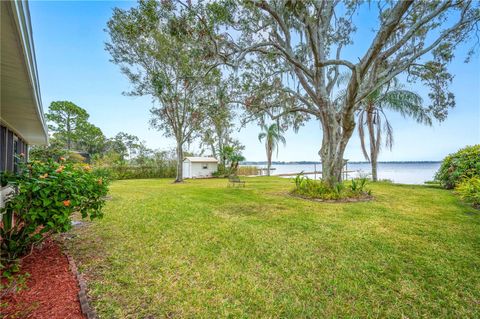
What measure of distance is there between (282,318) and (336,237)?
2.43m

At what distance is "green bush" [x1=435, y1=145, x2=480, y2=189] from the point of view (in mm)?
8359

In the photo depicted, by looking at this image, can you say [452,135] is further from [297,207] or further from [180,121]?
[180,121]

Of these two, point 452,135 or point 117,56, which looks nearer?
point 452,135

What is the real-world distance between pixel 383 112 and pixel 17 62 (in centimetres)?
1557

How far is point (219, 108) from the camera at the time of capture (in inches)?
372

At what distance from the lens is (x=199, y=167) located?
21328 mm

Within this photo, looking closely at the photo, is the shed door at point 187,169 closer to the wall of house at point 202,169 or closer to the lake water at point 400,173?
the wall of house at point 202,169

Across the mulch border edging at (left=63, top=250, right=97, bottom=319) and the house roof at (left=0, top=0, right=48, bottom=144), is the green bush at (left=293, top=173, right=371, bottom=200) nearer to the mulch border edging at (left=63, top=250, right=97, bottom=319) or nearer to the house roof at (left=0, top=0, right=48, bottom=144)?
the mulch border edging at (left=63, top=250, right=97, bottom=319)

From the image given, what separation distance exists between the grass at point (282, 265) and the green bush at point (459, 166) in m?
4.52

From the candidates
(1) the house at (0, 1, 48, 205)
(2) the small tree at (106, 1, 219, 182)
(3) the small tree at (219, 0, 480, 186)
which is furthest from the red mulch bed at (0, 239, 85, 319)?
(3) the small tree at (219, 0, 480, 186)

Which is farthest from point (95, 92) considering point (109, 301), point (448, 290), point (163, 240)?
point (448, 290)

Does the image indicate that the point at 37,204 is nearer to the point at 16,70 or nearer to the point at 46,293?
the point at 46,293

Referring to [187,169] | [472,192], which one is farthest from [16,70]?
[187,169]

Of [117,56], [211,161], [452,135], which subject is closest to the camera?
[452,135]
